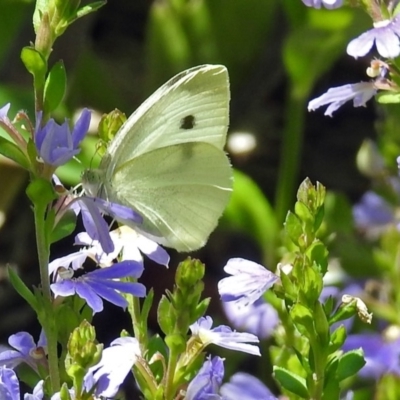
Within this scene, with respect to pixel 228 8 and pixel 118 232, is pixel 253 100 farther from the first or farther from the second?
pixel 118 232

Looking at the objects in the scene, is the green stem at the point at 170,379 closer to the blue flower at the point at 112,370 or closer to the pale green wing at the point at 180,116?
the blue flower at the point at 112,370

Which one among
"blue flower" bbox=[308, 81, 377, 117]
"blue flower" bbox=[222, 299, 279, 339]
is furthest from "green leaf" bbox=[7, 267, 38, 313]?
"blue flower" bbox=[222, 299, 279, 339]

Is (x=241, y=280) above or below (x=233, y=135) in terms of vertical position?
above

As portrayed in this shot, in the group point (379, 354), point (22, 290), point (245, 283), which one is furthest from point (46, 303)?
point (379, 354)

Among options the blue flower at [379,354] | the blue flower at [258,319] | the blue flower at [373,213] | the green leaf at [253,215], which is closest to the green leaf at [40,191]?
the blue flower at [379,354]

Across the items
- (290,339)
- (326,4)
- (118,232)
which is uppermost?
(326,4)

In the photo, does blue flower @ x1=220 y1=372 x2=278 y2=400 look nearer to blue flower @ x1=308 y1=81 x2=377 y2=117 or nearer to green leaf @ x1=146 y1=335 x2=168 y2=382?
green leaf @ x1=146 y1=335 x2=168 y2=382

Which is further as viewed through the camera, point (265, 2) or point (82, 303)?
point (265, 2)

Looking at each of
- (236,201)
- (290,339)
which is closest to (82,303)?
(290,339)
